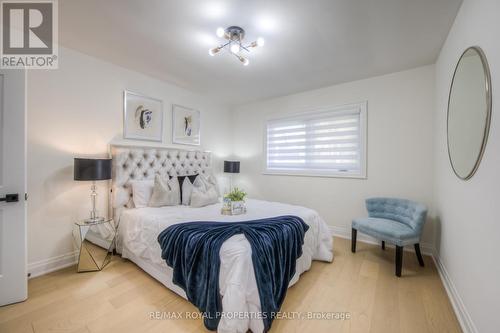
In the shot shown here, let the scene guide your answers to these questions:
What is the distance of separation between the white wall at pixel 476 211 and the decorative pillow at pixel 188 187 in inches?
107

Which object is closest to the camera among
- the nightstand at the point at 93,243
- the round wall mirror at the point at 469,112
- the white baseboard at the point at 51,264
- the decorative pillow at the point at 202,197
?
the round wall mirror at the point at 469,112

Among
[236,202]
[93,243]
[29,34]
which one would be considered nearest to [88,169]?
[93,243]

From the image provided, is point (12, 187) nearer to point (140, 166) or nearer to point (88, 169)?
point (88, 169)

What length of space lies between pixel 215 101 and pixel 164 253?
3.26 m

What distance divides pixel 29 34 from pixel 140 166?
1.71 m

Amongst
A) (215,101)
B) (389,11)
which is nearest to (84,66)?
(215,101)

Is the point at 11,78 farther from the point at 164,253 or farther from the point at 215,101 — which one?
the point at 215,101

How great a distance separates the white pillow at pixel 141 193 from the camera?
2688mm

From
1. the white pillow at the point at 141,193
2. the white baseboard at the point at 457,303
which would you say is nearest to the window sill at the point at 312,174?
the white baseboard at the point at 457,303

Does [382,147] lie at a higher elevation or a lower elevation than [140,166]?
higher

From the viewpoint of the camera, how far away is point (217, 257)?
150cm

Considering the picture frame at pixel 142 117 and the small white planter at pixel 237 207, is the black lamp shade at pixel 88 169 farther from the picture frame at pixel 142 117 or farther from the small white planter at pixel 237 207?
the small white planter at pixel 237 207

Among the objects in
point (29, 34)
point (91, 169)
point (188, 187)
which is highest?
point (29, 34)

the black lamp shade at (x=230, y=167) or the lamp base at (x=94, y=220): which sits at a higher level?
the black lamp shade at (x=230, y=167)
